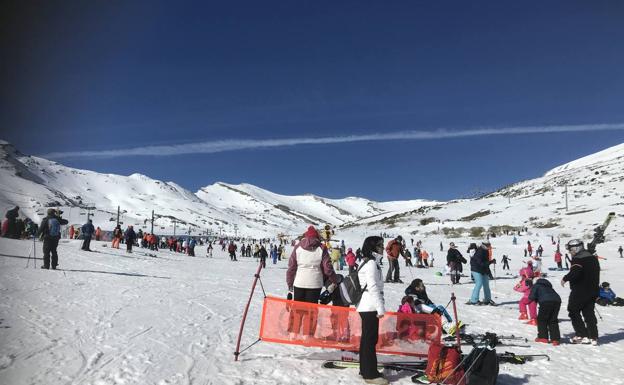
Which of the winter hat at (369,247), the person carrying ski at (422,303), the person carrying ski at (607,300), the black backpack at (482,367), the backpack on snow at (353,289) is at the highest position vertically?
the winter hat at (369,247)

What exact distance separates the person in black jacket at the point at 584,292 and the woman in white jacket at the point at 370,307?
4575 mm

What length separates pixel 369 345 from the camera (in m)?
5.83

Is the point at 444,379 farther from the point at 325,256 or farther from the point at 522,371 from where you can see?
the point at 325,256

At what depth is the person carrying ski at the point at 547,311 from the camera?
28.1 ft

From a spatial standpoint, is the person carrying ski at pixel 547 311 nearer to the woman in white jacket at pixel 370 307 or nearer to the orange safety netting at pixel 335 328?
the orange safety netting at pixel 335 328

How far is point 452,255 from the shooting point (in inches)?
769

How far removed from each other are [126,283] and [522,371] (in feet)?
37.4

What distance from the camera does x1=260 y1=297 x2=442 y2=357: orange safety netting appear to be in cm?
670

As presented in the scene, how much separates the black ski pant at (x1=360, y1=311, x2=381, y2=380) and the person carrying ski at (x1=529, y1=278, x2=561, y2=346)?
15.0ft

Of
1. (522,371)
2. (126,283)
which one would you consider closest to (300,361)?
(522,371)

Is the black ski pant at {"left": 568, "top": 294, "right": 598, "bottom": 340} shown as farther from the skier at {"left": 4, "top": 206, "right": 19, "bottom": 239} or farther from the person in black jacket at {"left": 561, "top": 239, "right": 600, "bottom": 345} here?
the skier at {"left": 4, "top": 206, "right": 19, "bottom": 239}

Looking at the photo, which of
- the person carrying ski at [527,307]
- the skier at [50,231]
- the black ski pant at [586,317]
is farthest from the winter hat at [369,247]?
the skier at [50,231]

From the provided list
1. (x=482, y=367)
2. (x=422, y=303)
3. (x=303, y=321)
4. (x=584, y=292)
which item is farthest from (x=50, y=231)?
(x=584, y=292)

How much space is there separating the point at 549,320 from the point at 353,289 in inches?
201
